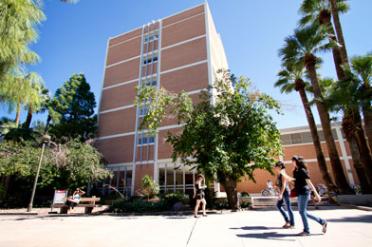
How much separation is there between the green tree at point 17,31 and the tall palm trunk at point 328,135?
14.5m

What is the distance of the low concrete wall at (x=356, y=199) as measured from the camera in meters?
10.7

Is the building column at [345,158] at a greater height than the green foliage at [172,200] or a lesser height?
greater

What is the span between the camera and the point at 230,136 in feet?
38.1

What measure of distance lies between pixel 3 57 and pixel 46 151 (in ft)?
47.2

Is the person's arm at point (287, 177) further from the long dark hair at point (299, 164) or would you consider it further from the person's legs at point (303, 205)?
the person's legs at point (303, 205)

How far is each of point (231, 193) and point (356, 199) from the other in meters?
6.44

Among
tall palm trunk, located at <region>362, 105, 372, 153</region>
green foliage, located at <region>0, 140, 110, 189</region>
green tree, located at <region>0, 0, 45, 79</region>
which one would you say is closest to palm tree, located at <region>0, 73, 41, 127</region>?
green tree, located at <region>0, 0, 45, 79</region>

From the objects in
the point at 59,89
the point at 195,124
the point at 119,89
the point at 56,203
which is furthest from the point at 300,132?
the point at 59,89

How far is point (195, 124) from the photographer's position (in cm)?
1159

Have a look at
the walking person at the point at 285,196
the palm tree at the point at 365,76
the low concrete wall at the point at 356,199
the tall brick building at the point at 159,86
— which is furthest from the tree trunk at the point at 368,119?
the tall brick building at the point at 159,86

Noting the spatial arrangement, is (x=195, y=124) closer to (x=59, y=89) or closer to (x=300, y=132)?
(x=300, y=132)

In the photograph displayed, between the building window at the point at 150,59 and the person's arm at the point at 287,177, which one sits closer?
the person's arm at the point at 287,177

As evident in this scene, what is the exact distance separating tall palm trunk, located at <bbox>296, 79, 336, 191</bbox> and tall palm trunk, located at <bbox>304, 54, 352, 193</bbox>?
47 cm

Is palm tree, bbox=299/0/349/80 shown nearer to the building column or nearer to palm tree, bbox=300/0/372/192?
palm tree, bbox=300/0/372/192
